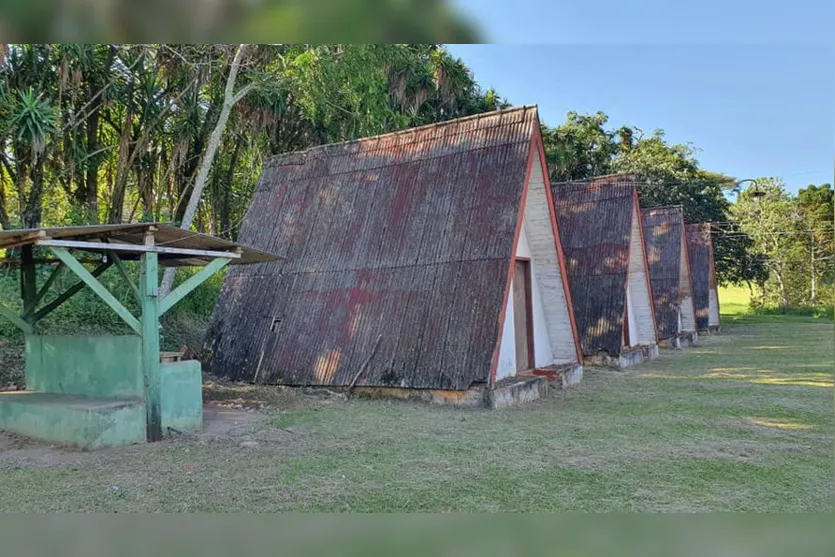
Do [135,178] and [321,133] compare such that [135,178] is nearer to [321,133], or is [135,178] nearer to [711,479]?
[321,133]

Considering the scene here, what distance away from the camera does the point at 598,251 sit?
16469mm

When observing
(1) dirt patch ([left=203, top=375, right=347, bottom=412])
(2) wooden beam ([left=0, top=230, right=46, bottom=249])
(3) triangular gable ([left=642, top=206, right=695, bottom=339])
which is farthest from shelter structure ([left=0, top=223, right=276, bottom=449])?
(3) triangular gable ([left=642, top=206, right=695, bottom=339])

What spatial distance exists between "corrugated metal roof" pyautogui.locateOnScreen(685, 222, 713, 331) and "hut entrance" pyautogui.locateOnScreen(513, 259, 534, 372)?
59.7ft

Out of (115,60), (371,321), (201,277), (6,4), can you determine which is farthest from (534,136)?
(115,60)

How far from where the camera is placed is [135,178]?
2092cm

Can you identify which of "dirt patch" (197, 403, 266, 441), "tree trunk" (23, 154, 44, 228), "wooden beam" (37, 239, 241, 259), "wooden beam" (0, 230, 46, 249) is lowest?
"dirt patch" (197, 403, 266, 441)

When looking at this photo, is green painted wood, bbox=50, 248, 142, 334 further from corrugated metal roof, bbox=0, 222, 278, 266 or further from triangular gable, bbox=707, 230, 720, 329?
triangular gable, bbox=707, 230, 720, 329

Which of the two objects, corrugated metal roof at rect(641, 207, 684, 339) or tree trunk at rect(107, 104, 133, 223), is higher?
tree trunk at rect(107, 104, 133, 223)

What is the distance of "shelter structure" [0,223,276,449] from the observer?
7.23 metres

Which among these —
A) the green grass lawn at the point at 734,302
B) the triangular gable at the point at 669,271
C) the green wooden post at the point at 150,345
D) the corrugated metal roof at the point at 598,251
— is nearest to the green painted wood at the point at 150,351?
the green wooden post at the point at 150,345

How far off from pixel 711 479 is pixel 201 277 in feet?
21.8

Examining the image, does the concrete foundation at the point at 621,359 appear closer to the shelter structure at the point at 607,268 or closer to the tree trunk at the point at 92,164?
the shelter structure at the point at 607,268

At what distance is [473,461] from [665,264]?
19.3 meters

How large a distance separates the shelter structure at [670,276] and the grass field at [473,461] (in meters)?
11.7
